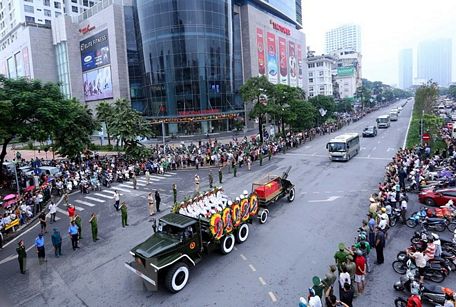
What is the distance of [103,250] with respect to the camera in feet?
46.6

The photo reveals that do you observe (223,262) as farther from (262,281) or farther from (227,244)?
(262,281)

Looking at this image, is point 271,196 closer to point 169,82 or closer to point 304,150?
point 304,150

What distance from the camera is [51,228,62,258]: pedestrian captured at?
13.8 metres

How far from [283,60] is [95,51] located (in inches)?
1801

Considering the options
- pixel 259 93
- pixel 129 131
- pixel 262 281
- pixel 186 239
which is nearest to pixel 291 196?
pixel 262 281

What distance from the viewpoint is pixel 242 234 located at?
14.0 m

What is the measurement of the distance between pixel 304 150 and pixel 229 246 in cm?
2749

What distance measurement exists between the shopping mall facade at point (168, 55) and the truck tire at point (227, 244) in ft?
129

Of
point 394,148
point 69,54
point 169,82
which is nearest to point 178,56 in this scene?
point 169,82

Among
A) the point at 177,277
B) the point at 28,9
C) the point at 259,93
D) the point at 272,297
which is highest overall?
the point at 28,9

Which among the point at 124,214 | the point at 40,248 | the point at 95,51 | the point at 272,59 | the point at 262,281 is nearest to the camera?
the point at 262,281

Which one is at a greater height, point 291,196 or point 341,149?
point 341,149

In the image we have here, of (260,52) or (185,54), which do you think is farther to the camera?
(260,52)

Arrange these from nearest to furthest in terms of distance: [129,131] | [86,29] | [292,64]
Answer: [129,131] → [86,29] → [292,64]
